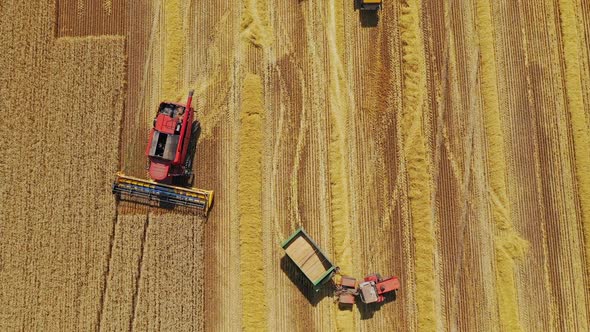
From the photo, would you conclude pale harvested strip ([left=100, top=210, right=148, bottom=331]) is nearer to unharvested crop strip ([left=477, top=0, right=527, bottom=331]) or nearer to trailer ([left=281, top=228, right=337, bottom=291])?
trailer ([left=281, top=228, right=337, bottom=291])

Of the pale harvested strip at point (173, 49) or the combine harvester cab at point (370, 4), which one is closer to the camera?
the combine harvester cab at point (370, 4)

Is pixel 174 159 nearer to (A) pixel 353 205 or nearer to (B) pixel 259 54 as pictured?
(B) pixel 259 54

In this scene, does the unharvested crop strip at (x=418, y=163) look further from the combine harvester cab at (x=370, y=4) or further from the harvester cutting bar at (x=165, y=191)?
the harvester cutting bar at (x=165, y=191)

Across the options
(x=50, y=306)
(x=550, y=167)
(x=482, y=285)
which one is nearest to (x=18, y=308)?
(x=50, y=306)

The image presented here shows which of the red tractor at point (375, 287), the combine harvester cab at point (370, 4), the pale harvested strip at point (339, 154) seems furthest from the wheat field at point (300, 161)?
the red tractor at point (375, 287)

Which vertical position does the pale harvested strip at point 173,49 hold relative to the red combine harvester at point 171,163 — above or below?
above

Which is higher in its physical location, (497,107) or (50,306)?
(497,107)

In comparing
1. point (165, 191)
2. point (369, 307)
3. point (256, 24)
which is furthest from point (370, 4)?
point (369, 307)
